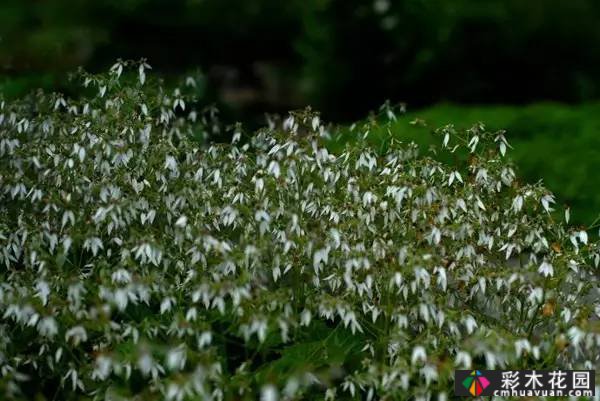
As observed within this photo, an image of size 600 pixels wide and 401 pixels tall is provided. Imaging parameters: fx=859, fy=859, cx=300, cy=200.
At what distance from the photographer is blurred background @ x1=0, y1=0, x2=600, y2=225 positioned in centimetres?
1045

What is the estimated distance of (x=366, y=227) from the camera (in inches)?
195

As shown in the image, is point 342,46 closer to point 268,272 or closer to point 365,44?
point 365,44

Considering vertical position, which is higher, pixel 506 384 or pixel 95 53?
pixel 95 53

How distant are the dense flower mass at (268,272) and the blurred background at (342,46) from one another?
4.91 metres

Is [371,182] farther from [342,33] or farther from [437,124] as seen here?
[342,33]

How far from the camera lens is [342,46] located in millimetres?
11273

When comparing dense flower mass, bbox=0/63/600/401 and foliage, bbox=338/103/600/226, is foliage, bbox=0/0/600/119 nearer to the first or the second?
foliage, bbox=338/103/600/226

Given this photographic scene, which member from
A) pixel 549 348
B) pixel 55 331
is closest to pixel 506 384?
pixel 549 348

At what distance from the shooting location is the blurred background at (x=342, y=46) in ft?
34.3

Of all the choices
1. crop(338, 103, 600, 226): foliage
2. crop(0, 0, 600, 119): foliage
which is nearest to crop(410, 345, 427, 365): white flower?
crop(338, 103, 600, 226): foliage

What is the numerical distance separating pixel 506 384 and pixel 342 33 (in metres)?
7.46

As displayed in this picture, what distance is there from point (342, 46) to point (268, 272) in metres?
6.74

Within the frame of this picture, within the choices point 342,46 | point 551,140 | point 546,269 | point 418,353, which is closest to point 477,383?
point 418,353

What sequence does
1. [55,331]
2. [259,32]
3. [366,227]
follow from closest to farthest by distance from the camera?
[55,331], [366,227], [259,32]
